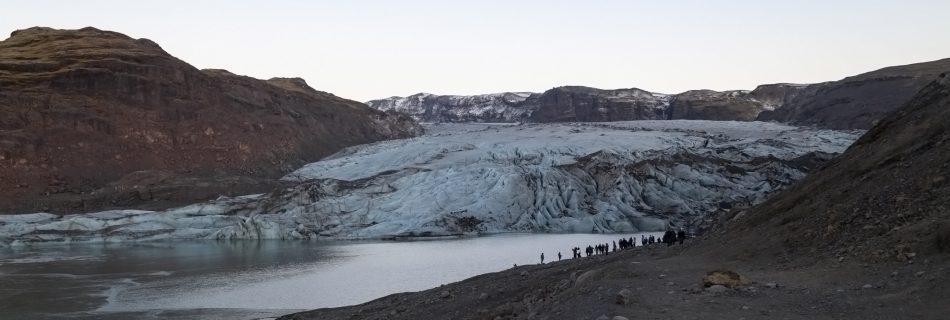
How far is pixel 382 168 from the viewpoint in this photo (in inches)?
2409

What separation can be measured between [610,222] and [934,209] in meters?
36.1

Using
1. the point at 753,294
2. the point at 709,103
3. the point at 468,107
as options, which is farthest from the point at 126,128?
the point at 709,103

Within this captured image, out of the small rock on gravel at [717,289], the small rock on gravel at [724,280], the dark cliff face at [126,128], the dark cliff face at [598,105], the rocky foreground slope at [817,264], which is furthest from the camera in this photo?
the dark cliff face at [598,105]

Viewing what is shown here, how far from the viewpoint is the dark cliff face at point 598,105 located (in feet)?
370

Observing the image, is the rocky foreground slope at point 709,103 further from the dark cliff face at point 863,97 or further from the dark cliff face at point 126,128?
the dark cliff face at point 126,128

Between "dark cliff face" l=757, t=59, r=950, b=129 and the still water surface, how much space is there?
4401 centimetres

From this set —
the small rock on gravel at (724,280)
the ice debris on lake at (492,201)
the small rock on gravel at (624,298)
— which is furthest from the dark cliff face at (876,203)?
the ice debris on lake at (492,201)

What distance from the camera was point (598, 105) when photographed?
374 feet

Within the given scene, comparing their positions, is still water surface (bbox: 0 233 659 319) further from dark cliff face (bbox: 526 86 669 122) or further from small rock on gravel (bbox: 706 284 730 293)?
dark cliff face (bbox: 526 86 669 122)

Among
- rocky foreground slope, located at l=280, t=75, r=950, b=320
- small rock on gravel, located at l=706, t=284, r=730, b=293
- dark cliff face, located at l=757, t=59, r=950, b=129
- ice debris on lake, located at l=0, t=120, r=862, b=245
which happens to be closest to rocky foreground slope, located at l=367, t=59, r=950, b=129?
dark cliff face, located at l=757, t=59, r=950, b=129

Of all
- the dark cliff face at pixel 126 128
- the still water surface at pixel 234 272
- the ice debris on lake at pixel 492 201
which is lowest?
the still water surface at pixel 234 272

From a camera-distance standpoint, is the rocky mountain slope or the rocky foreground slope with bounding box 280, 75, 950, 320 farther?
the rocky mountain slope

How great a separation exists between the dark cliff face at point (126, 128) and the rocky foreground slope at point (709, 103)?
45844mm

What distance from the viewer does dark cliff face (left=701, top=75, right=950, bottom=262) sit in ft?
33.0
